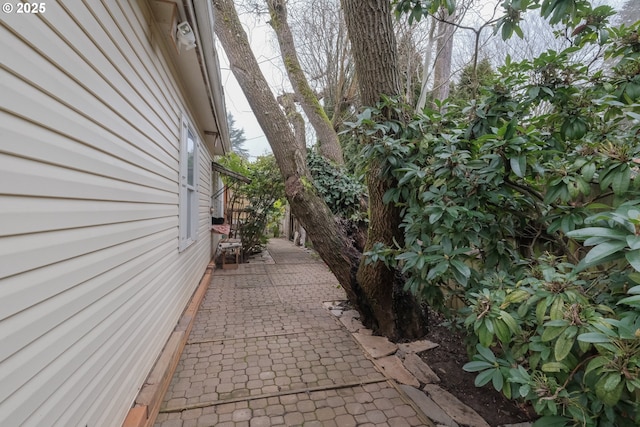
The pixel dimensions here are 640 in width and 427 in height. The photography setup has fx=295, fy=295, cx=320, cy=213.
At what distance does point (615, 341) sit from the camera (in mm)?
1002

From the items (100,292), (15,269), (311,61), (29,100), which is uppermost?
(311,61)

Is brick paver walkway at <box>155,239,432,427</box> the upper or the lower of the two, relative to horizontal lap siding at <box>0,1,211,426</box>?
lower

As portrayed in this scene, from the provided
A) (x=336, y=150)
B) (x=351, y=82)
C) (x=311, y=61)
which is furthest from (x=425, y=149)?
(x=311, y=61)

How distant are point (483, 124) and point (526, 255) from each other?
1.21m

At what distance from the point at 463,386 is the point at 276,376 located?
1.58 m

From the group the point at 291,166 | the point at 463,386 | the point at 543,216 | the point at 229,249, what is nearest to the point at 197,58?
the point at 291,166

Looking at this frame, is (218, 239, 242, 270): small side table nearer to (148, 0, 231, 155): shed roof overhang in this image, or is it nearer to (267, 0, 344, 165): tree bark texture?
(148, 0, 231, 155): shed roof overhang

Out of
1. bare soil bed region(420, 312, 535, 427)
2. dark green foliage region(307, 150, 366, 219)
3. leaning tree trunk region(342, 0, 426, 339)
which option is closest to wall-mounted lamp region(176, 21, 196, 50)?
leaning tree trunk region(342, 0, 426, 339)

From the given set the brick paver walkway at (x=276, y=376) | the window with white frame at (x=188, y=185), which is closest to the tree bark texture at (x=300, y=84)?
the window with white frame at (x=188, y=185)

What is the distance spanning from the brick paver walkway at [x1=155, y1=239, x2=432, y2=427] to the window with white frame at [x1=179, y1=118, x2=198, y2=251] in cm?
111

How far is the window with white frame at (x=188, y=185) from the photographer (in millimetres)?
3510

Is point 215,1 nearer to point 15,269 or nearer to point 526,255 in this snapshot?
point 15,269

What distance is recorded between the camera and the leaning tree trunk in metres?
2.42

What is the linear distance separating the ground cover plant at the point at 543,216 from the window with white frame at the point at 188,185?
90.6 inches
